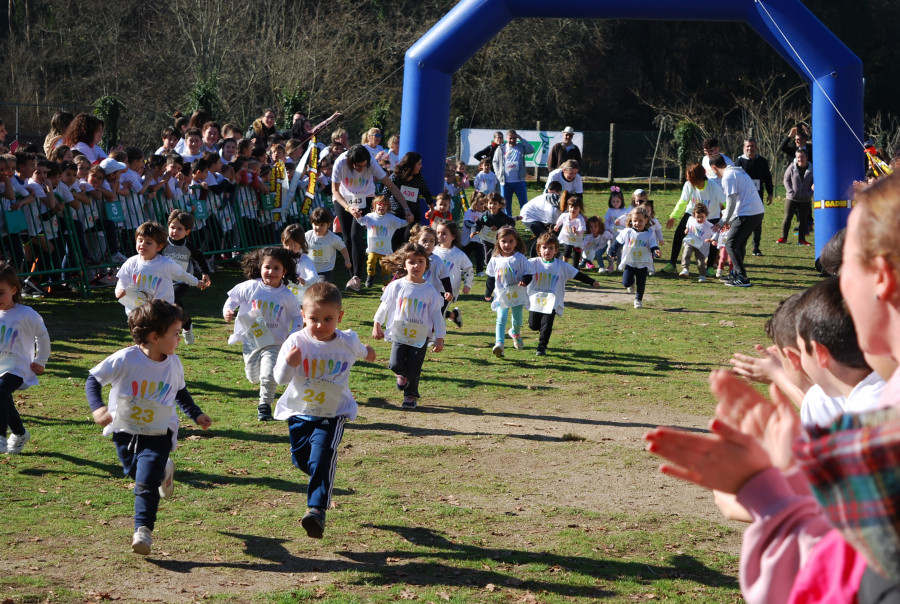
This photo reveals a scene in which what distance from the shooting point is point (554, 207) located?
1675cm

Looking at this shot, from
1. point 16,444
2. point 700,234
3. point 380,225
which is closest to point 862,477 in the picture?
point 16,444

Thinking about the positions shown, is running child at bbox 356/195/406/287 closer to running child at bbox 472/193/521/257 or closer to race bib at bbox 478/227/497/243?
running child at bbox 472/193/521/257

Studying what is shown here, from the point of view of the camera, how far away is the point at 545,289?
36.7ft

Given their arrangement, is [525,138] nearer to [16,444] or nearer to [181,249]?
[181,249]

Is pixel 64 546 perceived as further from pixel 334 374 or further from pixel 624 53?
pixel 624 53

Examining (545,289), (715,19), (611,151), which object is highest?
(715,19)

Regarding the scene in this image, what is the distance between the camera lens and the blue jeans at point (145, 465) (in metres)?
5.35

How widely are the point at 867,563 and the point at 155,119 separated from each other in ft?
117

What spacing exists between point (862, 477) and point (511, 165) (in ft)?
67.9

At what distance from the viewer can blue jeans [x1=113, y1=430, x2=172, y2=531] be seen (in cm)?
535

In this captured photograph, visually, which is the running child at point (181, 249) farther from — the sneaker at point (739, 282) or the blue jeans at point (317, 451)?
the sneaker at point (739, 282)

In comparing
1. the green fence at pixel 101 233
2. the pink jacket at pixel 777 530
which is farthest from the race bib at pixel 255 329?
the pink jacket at pixel 777 530

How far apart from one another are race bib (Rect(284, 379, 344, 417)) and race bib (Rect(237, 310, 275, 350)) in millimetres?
2375

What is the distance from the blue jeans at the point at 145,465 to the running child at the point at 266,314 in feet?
8.36
